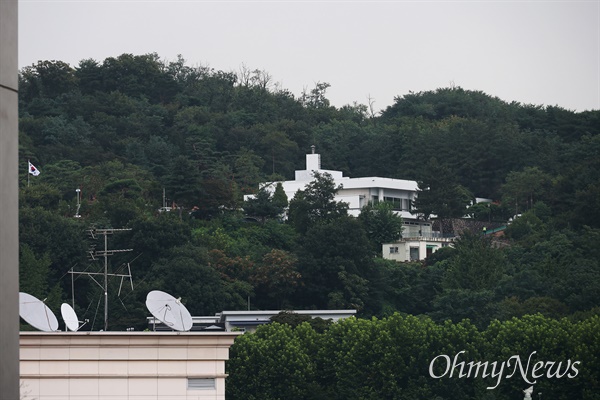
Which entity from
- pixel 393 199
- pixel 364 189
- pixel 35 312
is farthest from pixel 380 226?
pixel 35 312

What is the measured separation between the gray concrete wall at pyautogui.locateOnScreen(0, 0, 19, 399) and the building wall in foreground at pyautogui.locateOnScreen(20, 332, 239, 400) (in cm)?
1880

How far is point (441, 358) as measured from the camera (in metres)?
44.2

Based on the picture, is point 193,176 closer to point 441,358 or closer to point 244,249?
point 244,249

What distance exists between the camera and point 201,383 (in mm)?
23922

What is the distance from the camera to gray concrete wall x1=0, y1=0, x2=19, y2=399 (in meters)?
4.61

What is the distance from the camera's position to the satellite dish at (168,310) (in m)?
23.5

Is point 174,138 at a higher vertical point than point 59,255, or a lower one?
higher

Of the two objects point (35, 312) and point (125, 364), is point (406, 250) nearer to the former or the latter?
point (125, 364)

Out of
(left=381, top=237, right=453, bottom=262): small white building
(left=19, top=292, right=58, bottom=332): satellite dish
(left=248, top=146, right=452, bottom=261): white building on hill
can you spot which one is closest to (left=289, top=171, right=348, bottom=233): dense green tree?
(left=381, top=237, right=453, bottom=262): small white building

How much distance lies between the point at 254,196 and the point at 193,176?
5.57 metres

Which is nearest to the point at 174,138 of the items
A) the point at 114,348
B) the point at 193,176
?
the point at 193,176

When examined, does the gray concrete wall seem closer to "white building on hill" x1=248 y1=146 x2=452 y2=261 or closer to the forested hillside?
the forested hillside

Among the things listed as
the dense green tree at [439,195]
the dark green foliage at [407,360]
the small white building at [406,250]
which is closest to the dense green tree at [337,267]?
the small white building at [406,250]

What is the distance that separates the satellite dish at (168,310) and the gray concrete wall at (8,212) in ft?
61.7
